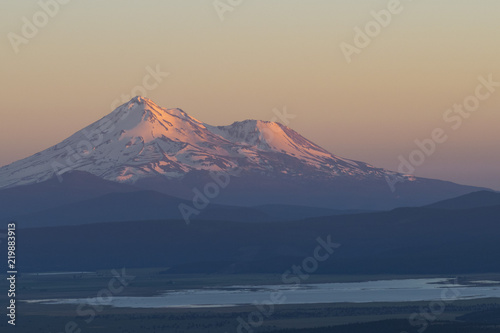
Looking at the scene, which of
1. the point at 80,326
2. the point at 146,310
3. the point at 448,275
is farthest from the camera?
the point at 448,275

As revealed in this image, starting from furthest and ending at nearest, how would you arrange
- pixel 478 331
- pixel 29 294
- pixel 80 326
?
pixel 29 294
pixel 80 326
pixel 478 331

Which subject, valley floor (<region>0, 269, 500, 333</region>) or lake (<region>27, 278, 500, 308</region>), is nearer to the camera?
valley floor (<region>0, 269, 500, 333</region>)

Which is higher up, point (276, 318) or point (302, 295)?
point (302, 295)

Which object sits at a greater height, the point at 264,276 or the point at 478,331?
the point at 264,276

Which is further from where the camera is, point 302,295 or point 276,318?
point 302,295

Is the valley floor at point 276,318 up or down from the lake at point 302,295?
down

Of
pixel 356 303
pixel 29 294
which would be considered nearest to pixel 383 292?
pixel 356 303

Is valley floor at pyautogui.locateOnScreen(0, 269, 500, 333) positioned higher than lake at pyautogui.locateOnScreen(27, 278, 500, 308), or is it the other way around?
lake at pyautogui.locateOnScreen(27, 278, 500, 308)

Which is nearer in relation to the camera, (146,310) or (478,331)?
(478,331)

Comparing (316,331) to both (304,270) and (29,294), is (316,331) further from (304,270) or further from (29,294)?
(304,270)

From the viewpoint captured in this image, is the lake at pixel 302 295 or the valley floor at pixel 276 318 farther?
the lake at pixel 302 295
